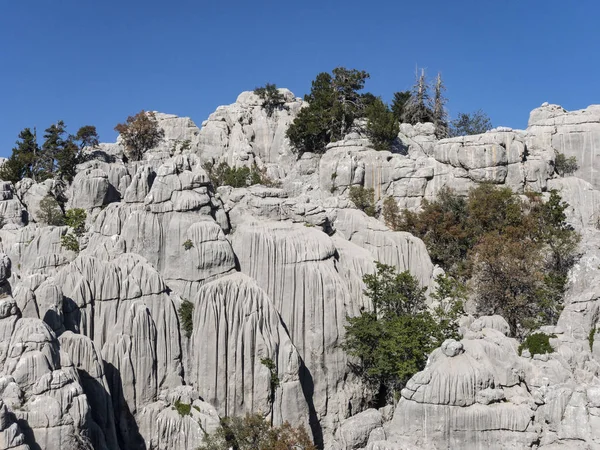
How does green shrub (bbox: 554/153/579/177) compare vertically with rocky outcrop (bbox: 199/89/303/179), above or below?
below

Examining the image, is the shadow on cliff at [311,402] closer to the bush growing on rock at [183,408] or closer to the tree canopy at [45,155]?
the bush growing on rock at [183,408]

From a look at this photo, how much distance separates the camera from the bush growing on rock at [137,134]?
61.5 meters

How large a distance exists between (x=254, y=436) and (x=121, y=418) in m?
7.09

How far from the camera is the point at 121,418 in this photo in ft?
109

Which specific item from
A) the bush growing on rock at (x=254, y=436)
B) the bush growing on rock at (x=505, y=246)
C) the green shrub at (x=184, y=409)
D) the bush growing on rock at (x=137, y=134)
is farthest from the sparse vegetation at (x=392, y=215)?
the bush growing on rock at (x=137, y=134)

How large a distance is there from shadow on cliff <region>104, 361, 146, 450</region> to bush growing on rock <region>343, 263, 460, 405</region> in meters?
12.3

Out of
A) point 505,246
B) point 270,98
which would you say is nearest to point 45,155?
point 270,98

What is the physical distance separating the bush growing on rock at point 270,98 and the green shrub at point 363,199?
18304mm

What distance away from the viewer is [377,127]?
171 feet

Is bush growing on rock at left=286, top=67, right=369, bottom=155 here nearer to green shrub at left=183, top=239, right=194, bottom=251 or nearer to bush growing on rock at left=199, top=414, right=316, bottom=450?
green shrub at left=183, top=239, right=194, bottom=251

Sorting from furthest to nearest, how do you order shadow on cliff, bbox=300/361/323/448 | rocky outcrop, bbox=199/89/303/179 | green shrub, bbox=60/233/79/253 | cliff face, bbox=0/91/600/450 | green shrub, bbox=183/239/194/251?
rocky outcrop, bbox=199/89/303/179 → green shrub, bbox=60/233/79/253 → green shrub, bbox=183/239/194/251 → shadow on cliff, bbox=300/361/323/448 → cliff face, bbox=0/91/600/450

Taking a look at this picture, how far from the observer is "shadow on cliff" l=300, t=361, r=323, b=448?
35.7m

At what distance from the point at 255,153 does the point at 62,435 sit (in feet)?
124

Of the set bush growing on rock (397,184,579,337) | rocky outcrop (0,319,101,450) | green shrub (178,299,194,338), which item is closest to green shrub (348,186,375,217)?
bush growing on rock (397,184,579,337)
